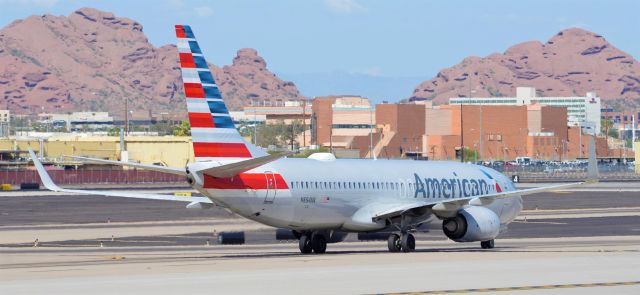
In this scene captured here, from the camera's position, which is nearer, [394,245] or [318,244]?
[318,244]

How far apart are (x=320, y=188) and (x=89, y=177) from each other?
112078mm

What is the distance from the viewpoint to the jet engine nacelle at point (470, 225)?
48.2 metres

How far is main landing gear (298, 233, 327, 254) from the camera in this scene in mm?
47125

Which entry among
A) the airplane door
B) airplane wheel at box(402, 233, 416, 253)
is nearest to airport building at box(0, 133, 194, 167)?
airplane wheel at box(402, 233, 416, 253)

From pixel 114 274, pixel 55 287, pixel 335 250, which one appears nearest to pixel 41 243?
pixel 335 250

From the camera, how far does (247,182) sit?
1682 inches

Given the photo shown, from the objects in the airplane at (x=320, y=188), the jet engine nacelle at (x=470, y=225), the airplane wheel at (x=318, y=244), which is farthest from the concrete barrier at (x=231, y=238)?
the jet engine nacelle at (x=470, y=225)

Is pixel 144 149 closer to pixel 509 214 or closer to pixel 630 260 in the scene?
pixel 509 214

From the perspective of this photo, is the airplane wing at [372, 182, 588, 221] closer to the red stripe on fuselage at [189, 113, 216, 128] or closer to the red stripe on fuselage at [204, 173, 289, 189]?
the red stripe on fuselage at [204, 173, 289, 189]

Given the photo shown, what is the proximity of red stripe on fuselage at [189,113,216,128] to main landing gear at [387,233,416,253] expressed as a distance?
28.6ft

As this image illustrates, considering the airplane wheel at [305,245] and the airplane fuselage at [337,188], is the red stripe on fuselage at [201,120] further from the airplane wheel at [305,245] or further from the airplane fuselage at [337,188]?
the airplane wheel at [305,245]

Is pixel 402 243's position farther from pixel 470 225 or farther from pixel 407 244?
pixel 470 225

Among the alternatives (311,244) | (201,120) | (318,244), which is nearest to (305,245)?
(311,244)

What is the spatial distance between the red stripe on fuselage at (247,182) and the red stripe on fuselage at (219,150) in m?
0.65
